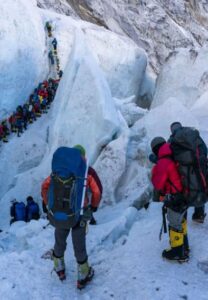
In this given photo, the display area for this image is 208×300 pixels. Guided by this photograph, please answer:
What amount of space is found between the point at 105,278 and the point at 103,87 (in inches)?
427

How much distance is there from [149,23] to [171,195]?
37400 mm

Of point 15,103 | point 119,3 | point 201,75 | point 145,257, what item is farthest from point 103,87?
point 119,3

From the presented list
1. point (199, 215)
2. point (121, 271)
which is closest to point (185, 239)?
point (199, 215)

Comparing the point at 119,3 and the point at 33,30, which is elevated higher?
the point at 119,3

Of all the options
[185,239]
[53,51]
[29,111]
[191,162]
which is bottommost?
[29,111]

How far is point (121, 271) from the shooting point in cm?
534

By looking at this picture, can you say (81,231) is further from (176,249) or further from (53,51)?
(53,51)

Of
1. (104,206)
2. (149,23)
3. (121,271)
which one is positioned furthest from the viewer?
(149,23)

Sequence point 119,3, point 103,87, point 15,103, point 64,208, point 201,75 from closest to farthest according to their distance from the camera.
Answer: point 64,208 < point 103,87 < point 201,75 < point 15,103 < point 119,3

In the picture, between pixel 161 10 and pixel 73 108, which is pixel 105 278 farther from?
pixel 161 10

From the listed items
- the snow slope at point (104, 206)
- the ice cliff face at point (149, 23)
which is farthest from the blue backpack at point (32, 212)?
the ice cliff face at point (149, 23)

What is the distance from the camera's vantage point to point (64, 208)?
4.68m

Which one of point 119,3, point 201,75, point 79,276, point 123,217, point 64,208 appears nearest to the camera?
point 64,208

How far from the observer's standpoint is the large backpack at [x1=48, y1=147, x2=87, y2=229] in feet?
15.0
